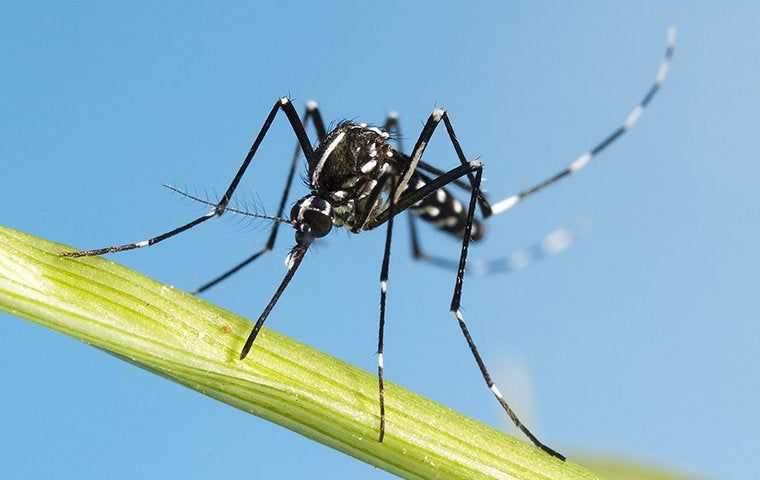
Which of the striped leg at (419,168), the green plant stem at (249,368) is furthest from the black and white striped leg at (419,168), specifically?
the green plant stem at (249,368)

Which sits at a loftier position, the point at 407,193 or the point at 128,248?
the point at 407,193

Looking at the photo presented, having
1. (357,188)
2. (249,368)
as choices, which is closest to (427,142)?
(357,188)

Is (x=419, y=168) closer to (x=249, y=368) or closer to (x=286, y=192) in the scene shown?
(x=286, y=192)

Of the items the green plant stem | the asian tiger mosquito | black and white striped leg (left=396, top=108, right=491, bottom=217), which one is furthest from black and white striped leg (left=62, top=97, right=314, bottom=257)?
the green plant stem

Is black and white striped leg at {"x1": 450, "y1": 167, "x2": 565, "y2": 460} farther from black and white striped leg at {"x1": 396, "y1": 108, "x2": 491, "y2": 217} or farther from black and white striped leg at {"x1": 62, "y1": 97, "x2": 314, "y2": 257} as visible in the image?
black and white striped leg at {"x1": 62, "y1": 97, "x2": 314, "y2": 257}

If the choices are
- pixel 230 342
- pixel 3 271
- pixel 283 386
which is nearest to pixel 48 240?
pixel 3 271

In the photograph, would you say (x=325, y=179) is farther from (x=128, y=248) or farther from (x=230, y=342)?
(x=230, y=342)
